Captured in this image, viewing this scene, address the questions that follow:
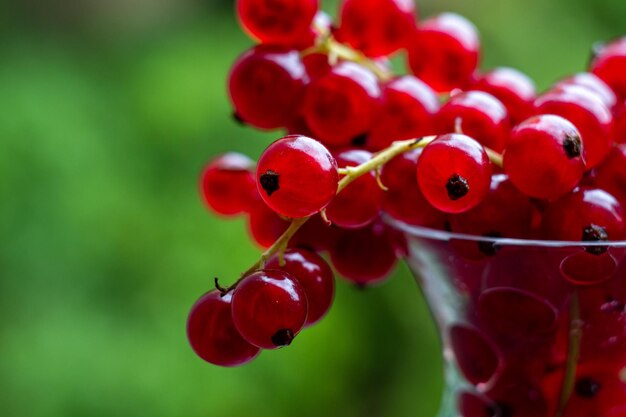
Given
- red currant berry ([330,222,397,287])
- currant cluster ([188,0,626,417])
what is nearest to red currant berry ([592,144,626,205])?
currant cluster ([188,0,626,417])

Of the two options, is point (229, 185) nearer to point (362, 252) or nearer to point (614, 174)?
point (362, 252)

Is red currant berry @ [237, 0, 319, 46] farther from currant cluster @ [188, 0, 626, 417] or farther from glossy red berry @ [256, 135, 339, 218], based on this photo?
glossy red berry @ [256, 135, 339, 218]

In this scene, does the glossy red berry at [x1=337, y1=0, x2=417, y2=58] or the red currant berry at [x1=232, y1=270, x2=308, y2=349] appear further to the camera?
the glossy red berry at [x1=337, y1=0, x2=417, y2=58]

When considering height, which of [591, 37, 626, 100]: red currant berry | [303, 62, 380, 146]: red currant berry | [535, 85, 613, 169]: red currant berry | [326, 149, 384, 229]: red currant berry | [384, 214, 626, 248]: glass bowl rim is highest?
[591, 37, 626, 100]: red currant berry

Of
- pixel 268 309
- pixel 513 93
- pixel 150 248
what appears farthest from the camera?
pixel 150 248

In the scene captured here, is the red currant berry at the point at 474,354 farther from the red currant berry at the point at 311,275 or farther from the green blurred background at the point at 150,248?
the green blurred background at the point at 150,248

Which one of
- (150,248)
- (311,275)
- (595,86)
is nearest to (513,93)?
(595,86)

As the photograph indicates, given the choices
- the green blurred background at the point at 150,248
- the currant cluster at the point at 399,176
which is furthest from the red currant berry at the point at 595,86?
the green blurred background at the point at 150,248
